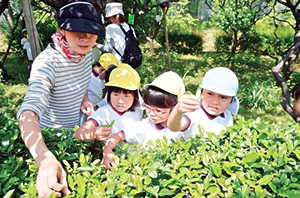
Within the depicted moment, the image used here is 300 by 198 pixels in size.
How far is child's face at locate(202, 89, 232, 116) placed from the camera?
6.73 ft

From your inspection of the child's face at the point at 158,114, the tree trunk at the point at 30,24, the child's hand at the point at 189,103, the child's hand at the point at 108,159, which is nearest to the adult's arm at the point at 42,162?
the child's hand at the point at 108,159

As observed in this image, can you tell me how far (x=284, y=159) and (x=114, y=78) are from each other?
1.37m

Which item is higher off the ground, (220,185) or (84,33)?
(84,33)

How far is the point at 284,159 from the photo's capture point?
4.25ft

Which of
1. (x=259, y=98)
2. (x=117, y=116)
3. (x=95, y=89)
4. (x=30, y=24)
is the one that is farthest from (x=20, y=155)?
(x=259, y=98)

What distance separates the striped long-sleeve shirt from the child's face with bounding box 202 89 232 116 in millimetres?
926

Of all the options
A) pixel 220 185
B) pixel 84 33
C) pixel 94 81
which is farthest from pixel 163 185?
pixel 94 81

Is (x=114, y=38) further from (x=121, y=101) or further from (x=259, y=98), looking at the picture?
(x=259, y=98)

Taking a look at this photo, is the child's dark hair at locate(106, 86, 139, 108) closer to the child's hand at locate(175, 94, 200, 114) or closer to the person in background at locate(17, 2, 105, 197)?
the person in background at locate(17, 2, 105, 197)

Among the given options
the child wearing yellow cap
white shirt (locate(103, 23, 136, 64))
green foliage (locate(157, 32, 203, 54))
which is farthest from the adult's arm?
green foliage (locate(157, 32, 203, 54))

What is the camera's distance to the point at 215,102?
6.73 ft

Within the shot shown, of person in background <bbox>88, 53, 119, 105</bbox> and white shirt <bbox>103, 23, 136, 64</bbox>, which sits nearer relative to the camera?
person in background <bbox>88, 53, 119, 105</bbox>

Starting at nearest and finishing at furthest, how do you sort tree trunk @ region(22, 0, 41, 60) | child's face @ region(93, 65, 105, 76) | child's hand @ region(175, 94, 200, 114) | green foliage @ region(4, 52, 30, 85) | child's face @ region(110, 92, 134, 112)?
child's hand @ region(175, 94, 200, 114), child's face @ region(110, 92, 134, 112), tree trunk @ region(22, 0, 41, 60), child's face @ region(93, 65, 105, 76), green foliage @ region(4, 52, 30, 85)

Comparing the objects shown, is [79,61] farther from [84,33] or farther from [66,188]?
[66,188]
